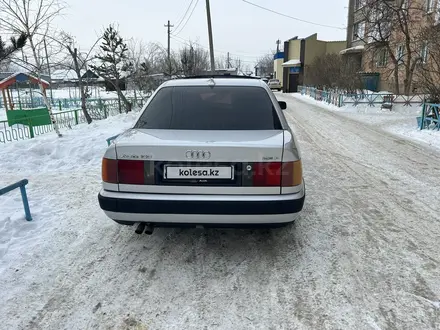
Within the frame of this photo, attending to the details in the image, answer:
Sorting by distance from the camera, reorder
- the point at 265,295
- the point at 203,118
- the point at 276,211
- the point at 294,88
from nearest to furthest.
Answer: the point at 265,295 < the point at 276,211 < the point at 203,118 < the point at 294,88

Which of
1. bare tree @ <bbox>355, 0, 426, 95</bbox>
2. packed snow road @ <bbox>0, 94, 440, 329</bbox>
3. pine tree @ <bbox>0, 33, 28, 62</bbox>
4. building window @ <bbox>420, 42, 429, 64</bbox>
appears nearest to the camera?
packed snow road @ <bbox>0, 94, 440, 329</bbox>

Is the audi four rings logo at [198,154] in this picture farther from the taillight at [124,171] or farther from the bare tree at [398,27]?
the bare tree at [398,27]

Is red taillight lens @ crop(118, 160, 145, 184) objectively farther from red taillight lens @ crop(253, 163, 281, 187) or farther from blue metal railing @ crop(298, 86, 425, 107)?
blue metal railing @ crop(298, 86, 425, 107)

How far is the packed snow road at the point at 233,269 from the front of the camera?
7.41 feet

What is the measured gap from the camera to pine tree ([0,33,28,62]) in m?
8.59

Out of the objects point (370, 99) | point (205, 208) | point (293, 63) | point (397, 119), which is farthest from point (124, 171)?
point (293, 63)

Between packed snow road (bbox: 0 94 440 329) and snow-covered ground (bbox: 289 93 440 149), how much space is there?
499 centimetres

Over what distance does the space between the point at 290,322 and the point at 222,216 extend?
37.1 inches

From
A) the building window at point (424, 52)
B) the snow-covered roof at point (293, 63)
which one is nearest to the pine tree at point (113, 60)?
the building window at point (424, 52)

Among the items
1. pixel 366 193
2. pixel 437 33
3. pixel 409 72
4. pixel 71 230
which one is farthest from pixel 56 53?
pixel 409 72

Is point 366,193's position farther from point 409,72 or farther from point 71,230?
point 409,72

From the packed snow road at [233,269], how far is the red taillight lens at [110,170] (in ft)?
2.68

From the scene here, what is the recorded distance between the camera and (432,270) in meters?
2.73

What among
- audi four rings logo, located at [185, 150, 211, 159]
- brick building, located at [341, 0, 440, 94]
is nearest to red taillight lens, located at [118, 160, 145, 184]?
audi four rings logo, located at [185, 150, 211, 159]
